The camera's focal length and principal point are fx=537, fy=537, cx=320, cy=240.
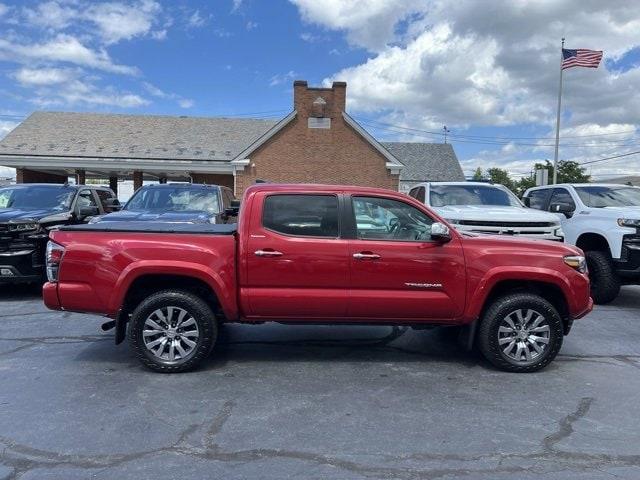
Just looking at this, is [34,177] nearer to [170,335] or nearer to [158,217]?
[158,217]

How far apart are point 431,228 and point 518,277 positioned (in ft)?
3.32

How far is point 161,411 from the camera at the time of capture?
430cm

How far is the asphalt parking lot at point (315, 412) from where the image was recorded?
3.50m

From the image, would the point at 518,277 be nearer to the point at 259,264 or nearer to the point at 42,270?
the point at 259,264

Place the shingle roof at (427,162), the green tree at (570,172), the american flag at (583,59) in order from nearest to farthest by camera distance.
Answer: the american flag at (583,59) → the shingle roof at (427,162) → the green tree at (570,172)

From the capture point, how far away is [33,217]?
8.51 m

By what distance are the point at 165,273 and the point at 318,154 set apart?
853 inches

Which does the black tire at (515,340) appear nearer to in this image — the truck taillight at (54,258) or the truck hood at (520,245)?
the truck hood at (520,245)

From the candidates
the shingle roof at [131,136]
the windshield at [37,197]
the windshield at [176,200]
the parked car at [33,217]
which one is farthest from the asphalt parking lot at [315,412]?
the shingle roof at [131,136]

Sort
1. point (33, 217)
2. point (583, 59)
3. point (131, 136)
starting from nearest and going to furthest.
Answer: point (33, 217)
point (583, 59)
point (131, 136)

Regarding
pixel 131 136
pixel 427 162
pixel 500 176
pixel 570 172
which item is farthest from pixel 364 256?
pixel 500 176

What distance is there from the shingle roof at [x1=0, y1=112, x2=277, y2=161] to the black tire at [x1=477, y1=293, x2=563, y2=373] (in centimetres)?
2246

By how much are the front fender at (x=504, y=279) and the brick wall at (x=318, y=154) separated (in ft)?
69.0

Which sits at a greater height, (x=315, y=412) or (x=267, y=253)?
(x=267, y=253)
